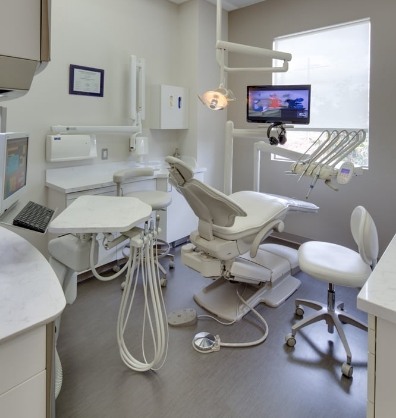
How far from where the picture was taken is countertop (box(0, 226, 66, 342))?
2.77 ft

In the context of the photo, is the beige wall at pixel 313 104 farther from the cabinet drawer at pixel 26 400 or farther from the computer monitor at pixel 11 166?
the cabinet drawer at pixel 26 400

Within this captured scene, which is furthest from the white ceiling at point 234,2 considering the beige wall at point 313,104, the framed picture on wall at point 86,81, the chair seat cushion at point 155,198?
the chair seat cushion at point 155,198

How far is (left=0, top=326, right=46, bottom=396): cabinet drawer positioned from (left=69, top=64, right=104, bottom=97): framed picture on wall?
2720 mm

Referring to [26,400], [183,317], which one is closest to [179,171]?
[183,317]

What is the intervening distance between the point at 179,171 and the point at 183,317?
3.48ft

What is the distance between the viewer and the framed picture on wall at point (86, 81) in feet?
9.96

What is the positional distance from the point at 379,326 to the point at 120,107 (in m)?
3.25

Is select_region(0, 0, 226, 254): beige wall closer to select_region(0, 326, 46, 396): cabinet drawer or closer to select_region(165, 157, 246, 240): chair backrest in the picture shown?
select_region(165, 157, 246, 240): chair backrest

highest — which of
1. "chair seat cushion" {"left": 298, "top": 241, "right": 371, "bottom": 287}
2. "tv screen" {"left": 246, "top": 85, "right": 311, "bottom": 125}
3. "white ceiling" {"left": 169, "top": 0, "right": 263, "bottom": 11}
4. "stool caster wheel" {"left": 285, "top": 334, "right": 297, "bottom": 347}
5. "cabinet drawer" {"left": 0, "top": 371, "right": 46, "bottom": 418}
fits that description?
"white ceiling" {"left": 169, "top": 0, "right": 263, "bottom": 11}

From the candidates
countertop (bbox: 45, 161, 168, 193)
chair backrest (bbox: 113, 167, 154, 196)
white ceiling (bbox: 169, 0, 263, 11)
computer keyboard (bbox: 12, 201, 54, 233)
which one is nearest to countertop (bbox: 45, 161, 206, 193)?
countertop (bbox: 45, 161, 168, 193)

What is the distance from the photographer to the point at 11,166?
4.75 feet

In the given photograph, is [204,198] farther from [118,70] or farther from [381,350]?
[118,70]

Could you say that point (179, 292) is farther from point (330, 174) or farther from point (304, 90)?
point (304, 90)

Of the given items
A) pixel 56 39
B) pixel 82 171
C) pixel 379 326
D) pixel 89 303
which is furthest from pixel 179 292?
pixel 56 39
